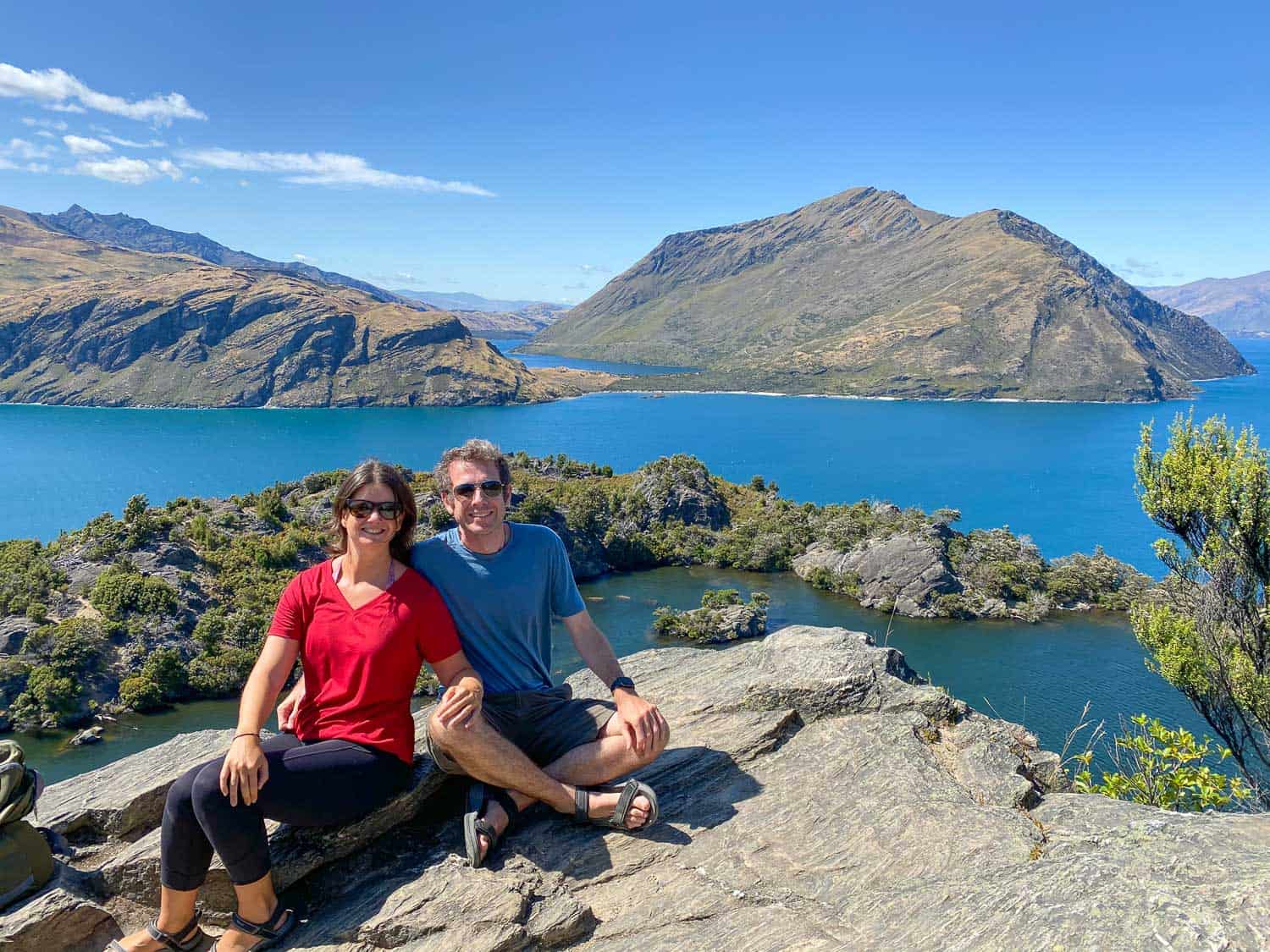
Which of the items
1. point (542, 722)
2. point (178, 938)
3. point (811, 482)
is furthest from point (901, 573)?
point (178, 938)

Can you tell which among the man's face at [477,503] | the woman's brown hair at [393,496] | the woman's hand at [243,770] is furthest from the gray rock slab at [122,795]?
the man's face at [477,503]

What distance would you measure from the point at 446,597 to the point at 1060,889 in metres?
5.28

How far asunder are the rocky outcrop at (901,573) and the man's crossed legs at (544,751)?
215 feet

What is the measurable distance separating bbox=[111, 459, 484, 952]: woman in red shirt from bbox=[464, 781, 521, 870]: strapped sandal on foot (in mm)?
641

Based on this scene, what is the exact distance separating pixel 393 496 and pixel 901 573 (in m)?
71.4

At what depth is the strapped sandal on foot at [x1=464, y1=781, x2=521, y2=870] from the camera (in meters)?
6.58

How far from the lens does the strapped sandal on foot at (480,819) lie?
658 centimetres

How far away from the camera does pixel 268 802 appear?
20.3ft

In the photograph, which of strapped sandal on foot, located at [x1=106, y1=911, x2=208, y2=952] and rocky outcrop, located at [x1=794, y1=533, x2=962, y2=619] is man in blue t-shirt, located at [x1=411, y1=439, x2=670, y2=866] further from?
rocky outcrop, located at [x1=794, y1=533, x2=962, y2=619]

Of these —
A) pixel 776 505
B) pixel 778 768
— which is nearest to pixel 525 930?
pixel 778 768

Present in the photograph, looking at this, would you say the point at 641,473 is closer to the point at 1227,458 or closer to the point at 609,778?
the point at 1227,458

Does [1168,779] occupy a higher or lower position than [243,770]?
lower

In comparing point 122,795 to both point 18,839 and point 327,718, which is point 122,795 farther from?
point 327,718

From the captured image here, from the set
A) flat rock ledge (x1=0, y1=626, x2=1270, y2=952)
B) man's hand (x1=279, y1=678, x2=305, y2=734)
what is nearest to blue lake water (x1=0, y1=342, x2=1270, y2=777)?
flat rock ledge (x1=0, y1=626, x2=1270, y2=952)
